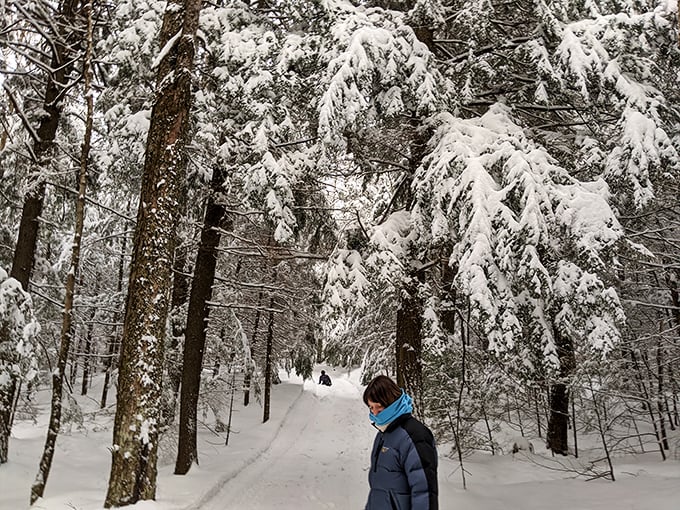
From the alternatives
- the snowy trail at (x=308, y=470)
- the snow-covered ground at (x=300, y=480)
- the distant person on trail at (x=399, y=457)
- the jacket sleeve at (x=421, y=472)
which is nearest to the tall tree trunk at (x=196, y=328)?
the snow-covered ground at (x=300, y=480)

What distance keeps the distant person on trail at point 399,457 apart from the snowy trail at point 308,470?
17.5 feet

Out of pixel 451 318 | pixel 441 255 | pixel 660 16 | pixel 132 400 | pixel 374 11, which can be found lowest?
pixel 132 400

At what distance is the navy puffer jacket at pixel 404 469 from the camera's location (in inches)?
114

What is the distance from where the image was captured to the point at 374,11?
6840 millimetres

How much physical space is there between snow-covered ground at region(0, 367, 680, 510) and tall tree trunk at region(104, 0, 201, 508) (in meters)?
0.52

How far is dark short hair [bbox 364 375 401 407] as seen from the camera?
3.18m

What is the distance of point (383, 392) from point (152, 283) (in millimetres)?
3498

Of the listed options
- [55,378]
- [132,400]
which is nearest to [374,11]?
[132,400]

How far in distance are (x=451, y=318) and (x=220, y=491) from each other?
571 centimetres

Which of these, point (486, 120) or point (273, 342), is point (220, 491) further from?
point (273, 342)

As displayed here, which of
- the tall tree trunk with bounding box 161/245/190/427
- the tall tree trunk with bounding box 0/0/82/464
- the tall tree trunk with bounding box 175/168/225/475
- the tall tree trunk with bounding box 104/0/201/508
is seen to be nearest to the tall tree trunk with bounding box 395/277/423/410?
the tall tree trunk with bounding box 104/0/201/508

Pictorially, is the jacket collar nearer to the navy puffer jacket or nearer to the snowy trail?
the navy puffer jacket

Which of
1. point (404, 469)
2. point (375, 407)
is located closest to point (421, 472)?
point (404, 469)

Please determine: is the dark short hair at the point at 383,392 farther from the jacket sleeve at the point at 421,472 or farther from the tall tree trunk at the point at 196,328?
the tall tree trunk at the point at 196,328
